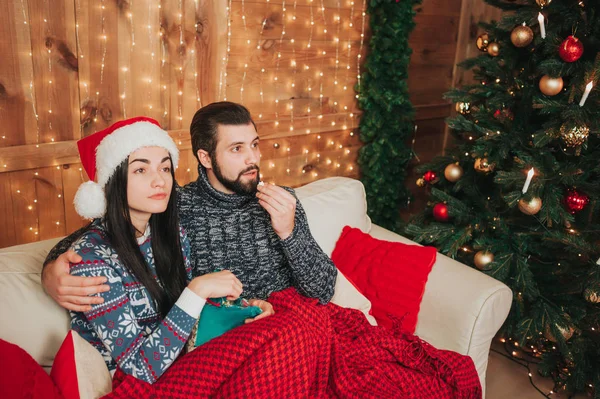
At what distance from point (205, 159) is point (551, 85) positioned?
57.7 inches

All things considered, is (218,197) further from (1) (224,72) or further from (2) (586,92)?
(2) (586,92)

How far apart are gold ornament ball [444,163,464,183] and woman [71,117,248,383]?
5.00ft

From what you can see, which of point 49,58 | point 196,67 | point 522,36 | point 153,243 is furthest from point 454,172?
point 49,58

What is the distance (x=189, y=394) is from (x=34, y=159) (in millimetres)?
1352

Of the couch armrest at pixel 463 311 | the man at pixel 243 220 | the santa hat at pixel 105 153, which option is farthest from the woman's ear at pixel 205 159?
the couch armrest at pixel 463 311

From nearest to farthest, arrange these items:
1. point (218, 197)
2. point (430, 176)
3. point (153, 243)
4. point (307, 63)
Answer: point (153, 243) → point (218, 197) → point (430, 176) → point (307, 63)

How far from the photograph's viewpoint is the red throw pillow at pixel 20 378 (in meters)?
1.07

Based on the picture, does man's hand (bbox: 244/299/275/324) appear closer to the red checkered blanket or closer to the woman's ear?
the red checkered blanket

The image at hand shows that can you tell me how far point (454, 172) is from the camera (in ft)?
8.53

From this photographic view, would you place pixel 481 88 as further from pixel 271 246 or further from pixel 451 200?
pixel 271 246

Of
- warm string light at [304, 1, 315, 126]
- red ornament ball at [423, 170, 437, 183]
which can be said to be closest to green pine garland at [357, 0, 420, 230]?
A: warm string light at [304, 1, 315, 126]

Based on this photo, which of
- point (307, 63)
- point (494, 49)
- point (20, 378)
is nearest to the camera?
point (20, 378)

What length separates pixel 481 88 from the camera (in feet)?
8.23

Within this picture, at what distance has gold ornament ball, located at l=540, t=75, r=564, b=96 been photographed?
7.06 feet
